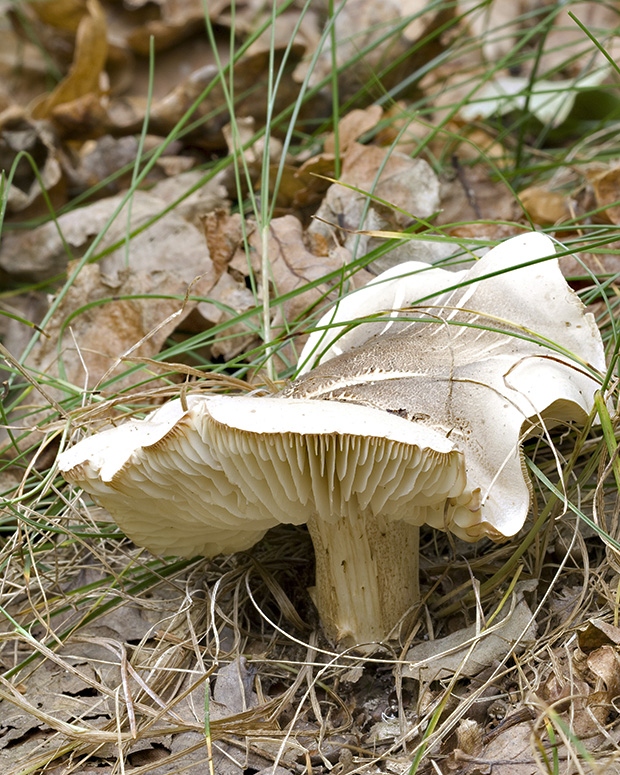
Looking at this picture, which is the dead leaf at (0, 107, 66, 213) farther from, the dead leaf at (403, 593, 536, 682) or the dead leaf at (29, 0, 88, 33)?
the dead leaf at (403, 593, 536, 682)

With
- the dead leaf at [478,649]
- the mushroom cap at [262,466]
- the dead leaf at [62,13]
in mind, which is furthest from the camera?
the dead leaf at [62,13]

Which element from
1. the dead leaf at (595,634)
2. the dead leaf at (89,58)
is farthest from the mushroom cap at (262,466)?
the dead leaf at (89,58)

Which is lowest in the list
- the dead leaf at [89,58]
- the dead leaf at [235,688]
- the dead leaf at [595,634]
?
the dead leaf at [235,688]

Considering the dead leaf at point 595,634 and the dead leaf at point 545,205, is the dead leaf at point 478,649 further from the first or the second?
the dead leaf at point 545,205

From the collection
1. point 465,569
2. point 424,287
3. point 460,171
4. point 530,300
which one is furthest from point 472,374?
point 460,171

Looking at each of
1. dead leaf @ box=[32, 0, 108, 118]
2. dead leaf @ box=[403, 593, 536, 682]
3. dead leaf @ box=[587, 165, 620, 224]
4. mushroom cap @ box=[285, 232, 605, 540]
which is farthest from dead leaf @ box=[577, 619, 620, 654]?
dead leaf @ box=[32, 0, 108, 118]

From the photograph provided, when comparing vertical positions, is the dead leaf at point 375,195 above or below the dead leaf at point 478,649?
above

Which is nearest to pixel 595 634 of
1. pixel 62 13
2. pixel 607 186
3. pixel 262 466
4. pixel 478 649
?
pixel 478 649

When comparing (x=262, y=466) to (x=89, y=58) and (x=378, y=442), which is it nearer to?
(x=378, y=442)
